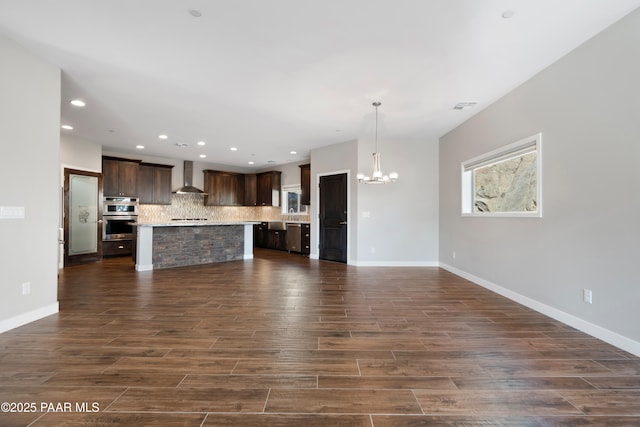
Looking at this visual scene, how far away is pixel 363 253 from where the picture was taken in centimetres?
641

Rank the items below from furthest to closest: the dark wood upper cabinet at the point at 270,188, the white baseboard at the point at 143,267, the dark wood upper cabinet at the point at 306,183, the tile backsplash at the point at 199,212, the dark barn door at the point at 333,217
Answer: the dark wood upper cabinet at the point at 270,188
the tile backsplash at the point at 199,212
the dark wood upper cabinet at the point at 306,183
the dark barn door at the point at 333,217
the white baseboard at the point at 143,267

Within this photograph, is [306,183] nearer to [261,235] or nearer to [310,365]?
[261,235]

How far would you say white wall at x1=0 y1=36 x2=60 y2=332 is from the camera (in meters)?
2.78

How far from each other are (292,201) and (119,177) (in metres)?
4.93

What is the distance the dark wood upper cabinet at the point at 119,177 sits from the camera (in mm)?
7180

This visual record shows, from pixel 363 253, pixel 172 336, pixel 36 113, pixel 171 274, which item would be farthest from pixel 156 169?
pixel 172 336

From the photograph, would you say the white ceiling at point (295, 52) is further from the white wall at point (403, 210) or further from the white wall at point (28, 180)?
the white wall at point (403, 210)

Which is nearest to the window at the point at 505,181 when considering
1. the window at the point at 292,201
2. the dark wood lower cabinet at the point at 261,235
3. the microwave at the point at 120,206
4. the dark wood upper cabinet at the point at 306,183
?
the dark wood upper cabinet at the point at 306,183

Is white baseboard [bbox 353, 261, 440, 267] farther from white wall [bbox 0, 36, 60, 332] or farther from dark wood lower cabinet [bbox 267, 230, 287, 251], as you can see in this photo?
white wall [bbox 0, 36, 60, 332]

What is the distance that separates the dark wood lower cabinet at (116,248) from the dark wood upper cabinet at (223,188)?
2.58m

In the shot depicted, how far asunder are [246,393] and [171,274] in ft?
14.0

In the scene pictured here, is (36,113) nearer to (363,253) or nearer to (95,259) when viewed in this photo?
(95,259)

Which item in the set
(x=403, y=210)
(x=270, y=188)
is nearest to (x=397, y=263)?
(x=403, y=210)

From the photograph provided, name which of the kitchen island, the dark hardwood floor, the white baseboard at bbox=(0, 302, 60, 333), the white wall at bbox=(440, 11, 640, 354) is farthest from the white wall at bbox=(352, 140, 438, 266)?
the white baseboard at bbox=(0, 302, 60, 333)
